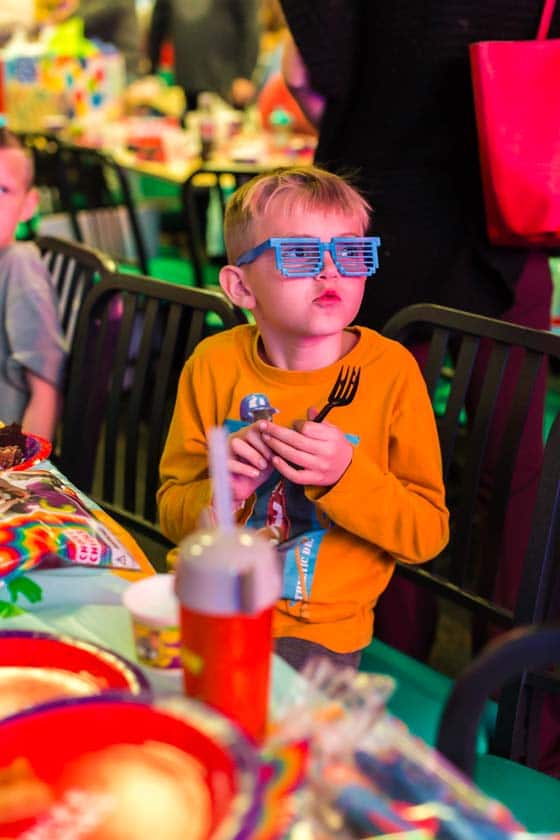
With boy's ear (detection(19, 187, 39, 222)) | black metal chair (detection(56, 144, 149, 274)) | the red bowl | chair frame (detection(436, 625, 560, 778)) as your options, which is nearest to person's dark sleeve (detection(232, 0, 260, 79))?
black metal chair (detection(56, 144, 149, 274))

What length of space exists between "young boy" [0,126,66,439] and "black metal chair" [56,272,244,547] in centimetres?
8

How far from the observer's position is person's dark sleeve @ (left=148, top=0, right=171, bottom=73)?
18.0 feet

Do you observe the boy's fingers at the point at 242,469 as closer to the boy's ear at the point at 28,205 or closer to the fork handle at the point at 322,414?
the fork handle at the point at 322,414

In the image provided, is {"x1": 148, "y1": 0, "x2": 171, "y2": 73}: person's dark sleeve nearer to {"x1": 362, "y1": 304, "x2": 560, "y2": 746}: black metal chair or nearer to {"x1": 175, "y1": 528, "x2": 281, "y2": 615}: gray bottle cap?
{"x1": 362, "y1": 304, "x2": 560, "y2": 746}: black metal chair

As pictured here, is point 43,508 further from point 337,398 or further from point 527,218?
point 527,218

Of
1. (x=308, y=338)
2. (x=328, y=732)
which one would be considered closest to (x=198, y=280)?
(x=308, y=338)

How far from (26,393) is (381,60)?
91cm

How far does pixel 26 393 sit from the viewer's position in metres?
2.00

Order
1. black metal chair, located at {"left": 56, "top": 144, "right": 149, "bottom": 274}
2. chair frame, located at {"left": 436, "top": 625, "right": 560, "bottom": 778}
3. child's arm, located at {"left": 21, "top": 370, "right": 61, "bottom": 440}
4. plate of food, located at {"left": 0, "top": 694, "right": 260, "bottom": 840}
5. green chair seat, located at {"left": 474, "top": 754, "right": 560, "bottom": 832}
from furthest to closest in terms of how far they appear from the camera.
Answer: black metal chair, located at {"left": 56, "top": 144, "right": 149, "bottom": 274} < child's arm, located at {"left": 21, "top": 370, "right": 61, "bottom": 440} < green chair seat, located at {"left": 474, "top": 754, "right": 560, "bottom": 832} < chair frame, located at {"left": 436, "top": 625, "right": 560, "bottom": 778} < plate of food, located at {"left": 0, "top": 694, "right": 260, "bottom": 840}

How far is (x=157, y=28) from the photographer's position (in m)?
5.65

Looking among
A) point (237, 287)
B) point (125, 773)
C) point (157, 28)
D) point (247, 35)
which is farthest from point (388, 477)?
point (157, 28)

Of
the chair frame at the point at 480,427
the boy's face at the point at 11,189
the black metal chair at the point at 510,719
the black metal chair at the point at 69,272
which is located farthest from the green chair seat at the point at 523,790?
the boy's face at the point at 11,189

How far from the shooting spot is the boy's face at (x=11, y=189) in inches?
78.7

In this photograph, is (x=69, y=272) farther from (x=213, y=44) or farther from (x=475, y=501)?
(x=213, y=44)
